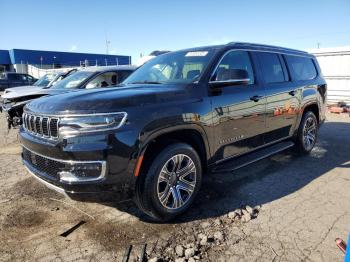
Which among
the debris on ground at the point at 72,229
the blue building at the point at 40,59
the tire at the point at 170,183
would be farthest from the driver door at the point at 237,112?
the blue building at the point at 40,59

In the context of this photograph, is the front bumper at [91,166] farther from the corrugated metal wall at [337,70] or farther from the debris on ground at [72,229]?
the corrugated metal wall at [337,70]

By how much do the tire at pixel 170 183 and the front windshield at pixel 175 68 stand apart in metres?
0.99

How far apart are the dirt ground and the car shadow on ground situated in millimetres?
14

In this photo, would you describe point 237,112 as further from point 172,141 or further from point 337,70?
point 337,70

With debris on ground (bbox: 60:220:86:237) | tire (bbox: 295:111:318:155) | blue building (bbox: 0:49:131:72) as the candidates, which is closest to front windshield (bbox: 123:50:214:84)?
debris on ground (bbox: 60:220:86:237)

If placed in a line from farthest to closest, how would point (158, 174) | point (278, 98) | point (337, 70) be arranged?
point (337, 70)
point (278, 98)
point (158, 174)

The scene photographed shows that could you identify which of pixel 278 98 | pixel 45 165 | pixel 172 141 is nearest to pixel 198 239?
pixel 172 141

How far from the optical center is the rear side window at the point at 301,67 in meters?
5.79

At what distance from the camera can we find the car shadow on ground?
402 cm

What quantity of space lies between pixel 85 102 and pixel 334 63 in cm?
1266

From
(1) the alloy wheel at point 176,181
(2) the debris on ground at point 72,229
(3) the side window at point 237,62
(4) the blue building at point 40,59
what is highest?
(4) the blue building at point 40,59

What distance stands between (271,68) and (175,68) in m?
1.71

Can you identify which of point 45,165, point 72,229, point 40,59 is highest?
point 40,59

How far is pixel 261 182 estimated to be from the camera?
15.9 feet
